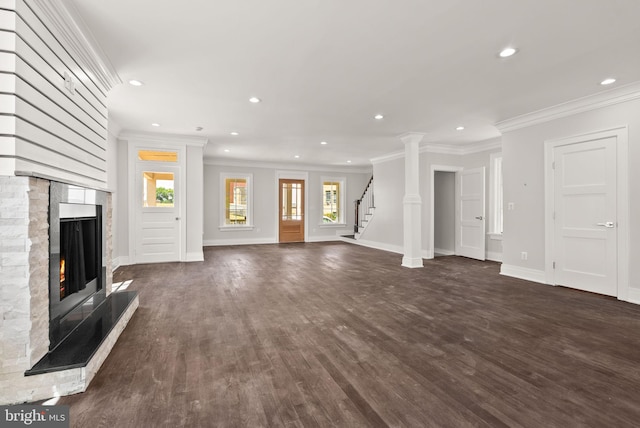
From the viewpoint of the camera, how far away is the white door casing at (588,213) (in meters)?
4.00

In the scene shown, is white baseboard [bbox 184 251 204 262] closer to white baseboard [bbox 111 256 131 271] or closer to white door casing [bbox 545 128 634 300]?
white baseboard [bbox 111 256 131 271]

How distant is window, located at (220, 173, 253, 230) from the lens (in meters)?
9.67

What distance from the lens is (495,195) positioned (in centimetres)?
695

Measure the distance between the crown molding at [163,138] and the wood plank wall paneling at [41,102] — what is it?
141 inches

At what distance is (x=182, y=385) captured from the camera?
79.7 inches

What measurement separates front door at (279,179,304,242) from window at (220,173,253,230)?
1.07 m

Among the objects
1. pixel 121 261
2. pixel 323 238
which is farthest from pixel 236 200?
pixel 121 261

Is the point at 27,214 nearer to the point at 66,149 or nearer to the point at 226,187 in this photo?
the point at 66,149

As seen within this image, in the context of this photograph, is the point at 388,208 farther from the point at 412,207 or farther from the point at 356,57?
the point at 356,57

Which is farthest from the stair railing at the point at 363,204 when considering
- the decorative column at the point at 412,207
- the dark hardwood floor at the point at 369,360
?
the dark hardwood floor at the point at 369,360

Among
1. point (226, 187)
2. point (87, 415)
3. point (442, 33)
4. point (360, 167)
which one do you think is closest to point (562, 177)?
point (442, 33)

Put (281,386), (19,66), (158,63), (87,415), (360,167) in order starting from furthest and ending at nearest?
(360,167) → (158,63) → (281,386) → (19,66) → (87,415)

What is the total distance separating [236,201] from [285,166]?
1969 millimetres

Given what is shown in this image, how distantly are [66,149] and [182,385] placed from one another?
2009 mm
